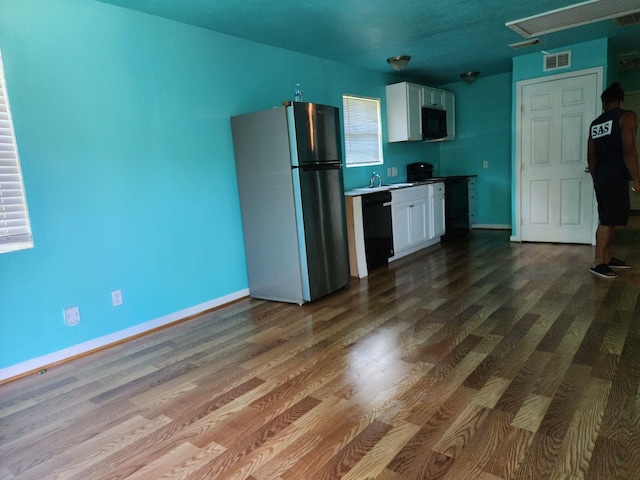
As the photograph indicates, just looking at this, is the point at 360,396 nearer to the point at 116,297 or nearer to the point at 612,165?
the point at 116,297

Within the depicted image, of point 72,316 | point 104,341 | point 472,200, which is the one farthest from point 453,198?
point 72,316

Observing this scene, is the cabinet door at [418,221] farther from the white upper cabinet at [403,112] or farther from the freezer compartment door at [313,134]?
the freezer compartment door at [313,134]

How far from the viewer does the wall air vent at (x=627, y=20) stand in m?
3.90

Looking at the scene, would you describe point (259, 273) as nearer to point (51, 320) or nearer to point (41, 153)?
point (51, 320)

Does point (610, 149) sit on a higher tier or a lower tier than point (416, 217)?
higher

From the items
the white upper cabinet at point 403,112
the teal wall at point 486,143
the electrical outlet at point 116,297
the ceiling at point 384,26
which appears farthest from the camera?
the teal wall at point 486,143

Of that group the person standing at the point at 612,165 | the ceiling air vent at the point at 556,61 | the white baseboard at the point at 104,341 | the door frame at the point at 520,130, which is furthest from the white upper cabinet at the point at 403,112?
the white baseboard at the point at 104,341

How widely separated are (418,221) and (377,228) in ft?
3.11

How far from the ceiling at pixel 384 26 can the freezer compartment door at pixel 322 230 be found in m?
1.24

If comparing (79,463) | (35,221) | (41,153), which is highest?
(41,153)

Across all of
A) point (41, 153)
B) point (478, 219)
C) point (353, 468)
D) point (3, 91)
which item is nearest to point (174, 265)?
point (41, 153)

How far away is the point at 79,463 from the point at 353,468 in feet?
3.80

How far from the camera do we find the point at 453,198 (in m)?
6.20

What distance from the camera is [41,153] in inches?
105
